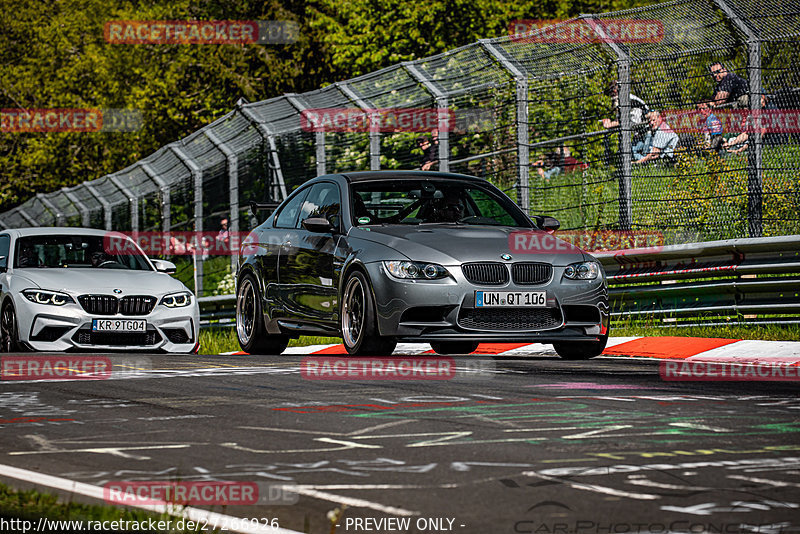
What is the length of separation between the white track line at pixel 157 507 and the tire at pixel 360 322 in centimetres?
522

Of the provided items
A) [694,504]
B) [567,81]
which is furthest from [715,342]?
[694,504]

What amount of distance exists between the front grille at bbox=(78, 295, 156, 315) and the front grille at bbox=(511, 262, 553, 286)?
15.7ft

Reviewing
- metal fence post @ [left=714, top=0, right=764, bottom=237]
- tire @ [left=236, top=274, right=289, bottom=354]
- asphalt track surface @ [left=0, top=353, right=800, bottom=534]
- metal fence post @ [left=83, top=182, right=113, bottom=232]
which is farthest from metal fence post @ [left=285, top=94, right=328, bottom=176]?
metal fence post @ [left=83, top=182, right=113, bottom=232]

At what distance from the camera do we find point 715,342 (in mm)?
12438

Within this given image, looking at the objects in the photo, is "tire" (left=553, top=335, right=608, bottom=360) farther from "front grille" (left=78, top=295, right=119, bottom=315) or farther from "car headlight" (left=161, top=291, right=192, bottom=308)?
"front grille" (left=78, top=295, right=119, bottom=315)

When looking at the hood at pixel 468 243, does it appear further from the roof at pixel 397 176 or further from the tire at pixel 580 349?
the roof at pixel 397 176

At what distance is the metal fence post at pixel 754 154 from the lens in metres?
13.4

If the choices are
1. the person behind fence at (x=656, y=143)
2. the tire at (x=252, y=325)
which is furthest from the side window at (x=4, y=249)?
the person behind fence at (x=656, y=143)

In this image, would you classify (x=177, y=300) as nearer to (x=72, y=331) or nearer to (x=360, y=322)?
(x=72, y=331)

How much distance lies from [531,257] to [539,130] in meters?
5.52

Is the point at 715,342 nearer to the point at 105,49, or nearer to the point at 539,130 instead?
the point at 539,130

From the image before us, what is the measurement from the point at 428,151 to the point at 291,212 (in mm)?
4795

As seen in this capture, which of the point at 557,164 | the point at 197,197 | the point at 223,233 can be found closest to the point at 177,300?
the point at 557,164

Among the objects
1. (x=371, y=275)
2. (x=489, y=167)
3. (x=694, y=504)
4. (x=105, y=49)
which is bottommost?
(x=694, y=504)
